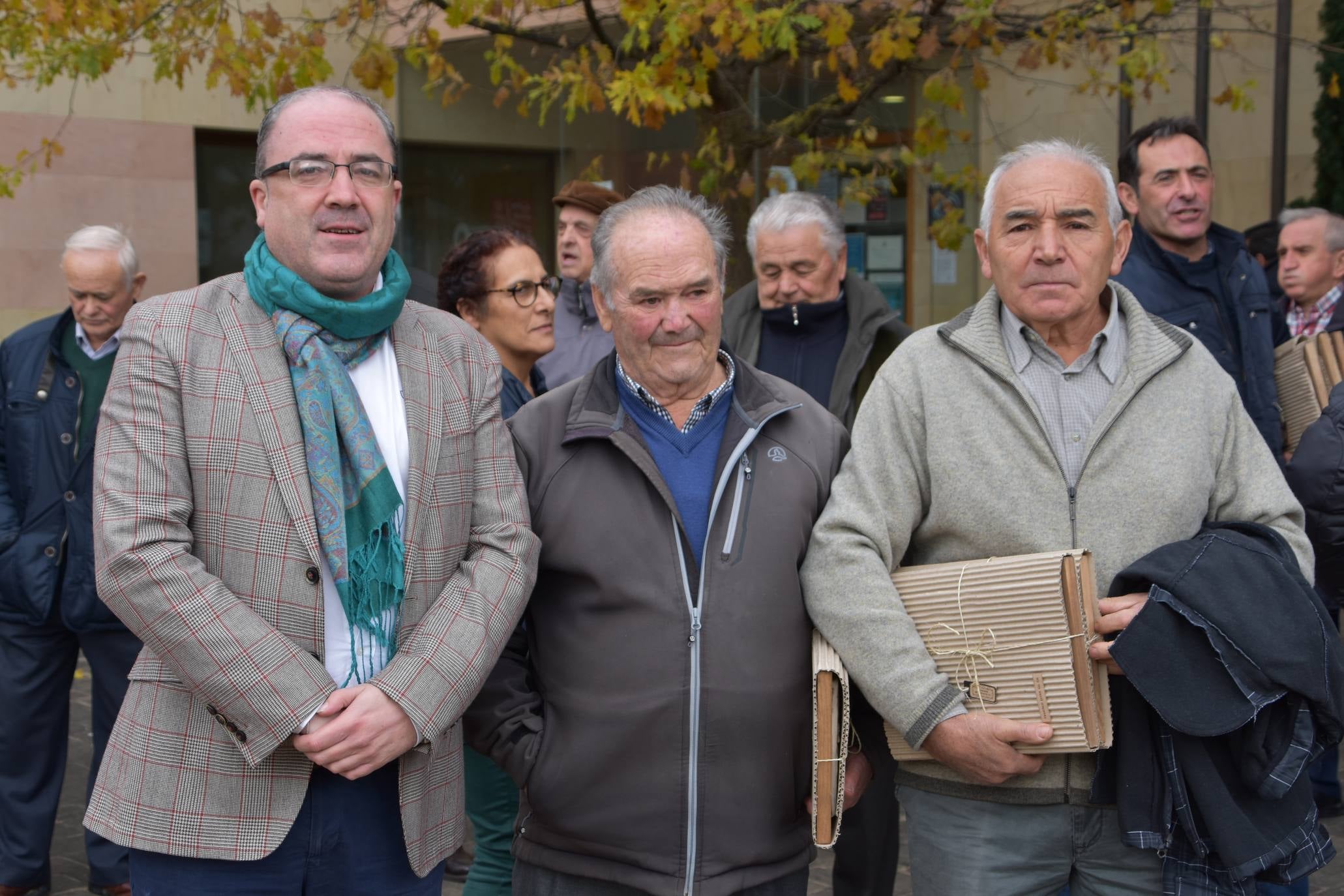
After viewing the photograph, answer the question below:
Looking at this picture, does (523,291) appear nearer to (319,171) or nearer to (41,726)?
(319,171)

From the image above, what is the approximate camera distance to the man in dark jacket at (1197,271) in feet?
14.3

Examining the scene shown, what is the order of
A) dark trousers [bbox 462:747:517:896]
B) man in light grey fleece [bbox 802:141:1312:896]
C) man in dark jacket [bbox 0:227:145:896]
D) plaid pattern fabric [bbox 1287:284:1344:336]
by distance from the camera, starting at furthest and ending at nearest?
1. plaid pattern fabric [bbox 1287:284:1344:336]
2. man in dark jacket [bbox 0:227:145:896]
3. dark trousers [bbox 462:747:517:896]
4. man in light grey fleece [bbox 802:141:1312:896]

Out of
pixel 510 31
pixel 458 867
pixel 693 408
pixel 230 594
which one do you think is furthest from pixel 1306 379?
pixel 510 31

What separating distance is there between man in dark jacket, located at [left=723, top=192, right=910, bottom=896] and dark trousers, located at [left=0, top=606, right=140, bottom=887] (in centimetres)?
253

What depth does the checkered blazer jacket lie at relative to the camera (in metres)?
2.48

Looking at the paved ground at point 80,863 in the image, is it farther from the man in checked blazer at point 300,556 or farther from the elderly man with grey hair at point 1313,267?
the man in checked blazer at point 300,556

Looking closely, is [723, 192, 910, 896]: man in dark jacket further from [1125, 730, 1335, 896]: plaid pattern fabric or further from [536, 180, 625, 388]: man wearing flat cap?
[1125, 730, 1335, 896]: plaid pattern fabric

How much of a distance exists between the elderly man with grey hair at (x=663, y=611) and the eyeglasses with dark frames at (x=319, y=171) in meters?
0.58

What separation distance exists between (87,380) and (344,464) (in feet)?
9.19

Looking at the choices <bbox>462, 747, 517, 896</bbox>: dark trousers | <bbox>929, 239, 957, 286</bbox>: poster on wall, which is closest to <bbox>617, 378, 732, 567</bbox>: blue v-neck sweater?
<bbox>462, 747, 517, 896</bbox>: dark trousers

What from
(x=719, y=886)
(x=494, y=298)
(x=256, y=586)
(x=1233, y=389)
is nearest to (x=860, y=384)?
(x=494, y=298)

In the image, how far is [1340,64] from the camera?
921cm

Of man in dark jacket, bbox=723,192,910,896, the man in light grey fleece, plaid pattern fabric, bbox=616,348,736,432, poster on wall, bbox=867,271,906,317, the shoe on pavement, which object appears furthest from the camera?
poster on wall, bbox=867,271,906,317

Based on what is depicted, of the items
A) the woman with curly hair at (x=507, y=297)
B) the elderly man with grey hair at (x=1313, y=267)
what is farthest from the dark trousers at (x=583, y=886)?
the elderly man with grey hair at (x=1313, y=267)
